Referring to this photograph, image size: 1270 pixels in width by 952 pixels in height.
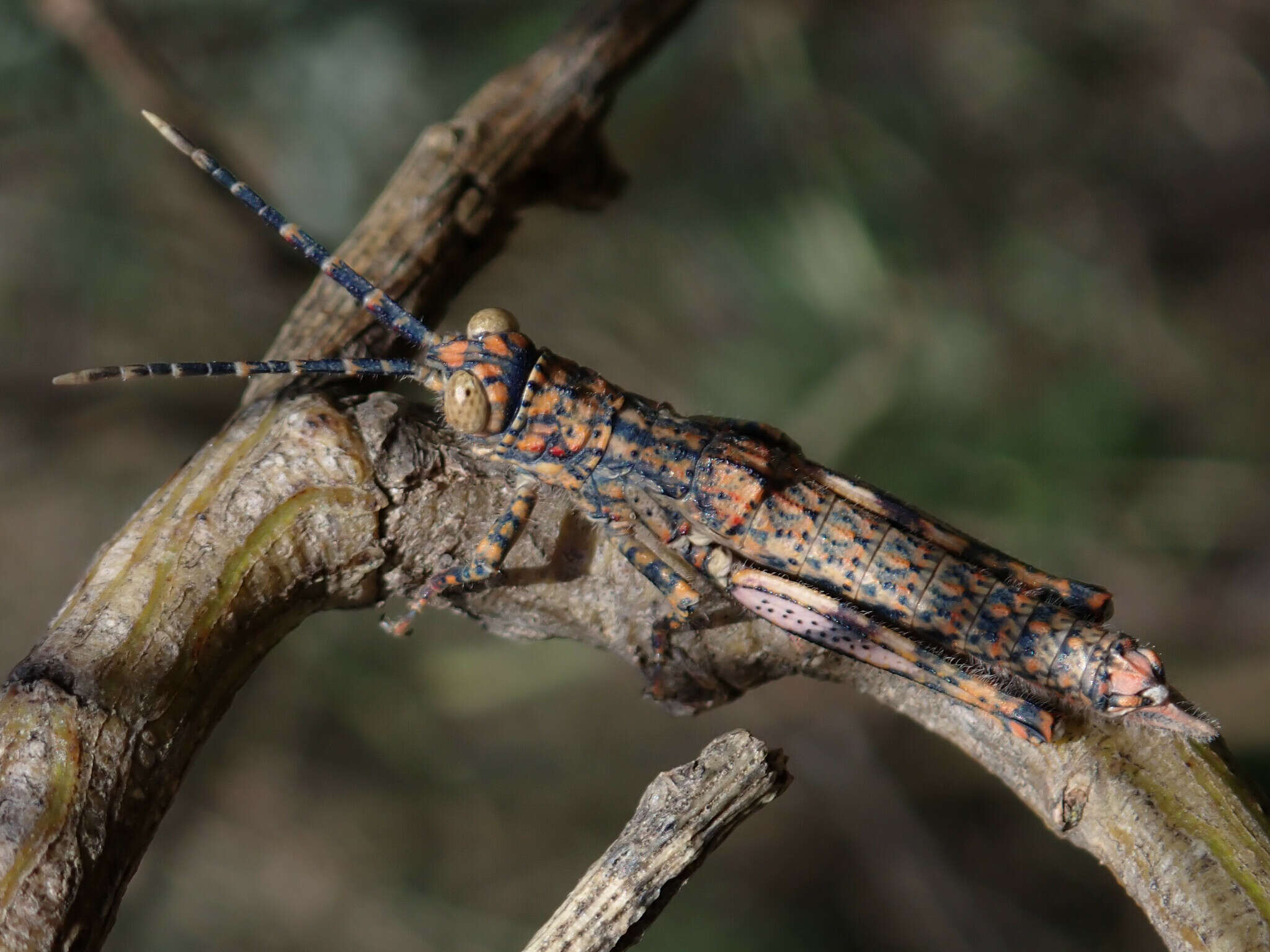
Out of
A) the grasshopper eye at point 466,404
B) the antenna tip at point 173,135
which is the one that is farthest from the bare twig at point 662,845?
the antenna tip at point 173,135

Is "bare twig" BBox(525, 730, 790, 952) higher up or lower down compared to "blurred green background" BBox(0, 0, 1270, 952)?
lower down

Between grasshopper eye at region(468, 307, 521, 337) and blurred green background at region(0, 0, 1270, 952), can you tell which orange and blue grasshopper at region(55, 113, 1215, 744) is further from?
blurred green background at region(0, 0, 1270, 952)

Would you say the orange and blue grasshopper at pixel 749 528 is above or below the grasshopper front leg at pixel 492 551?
above

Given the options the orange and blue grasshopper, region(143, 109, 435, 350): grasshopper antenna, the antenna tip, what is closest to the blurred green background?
the orange and blue grasshopper

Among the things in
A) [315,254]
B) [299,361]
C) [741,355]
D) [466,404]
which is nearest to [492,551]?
[466,404]

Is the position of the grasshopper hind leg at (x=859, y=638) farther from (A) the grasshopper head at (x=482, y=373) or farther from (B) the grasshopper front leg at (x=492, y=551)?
(A) the grasshopper head at (x=482, y=373)

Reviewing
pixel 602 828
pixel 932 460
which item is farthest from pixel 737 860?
pixel 932 460
